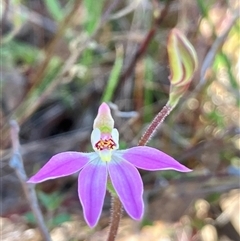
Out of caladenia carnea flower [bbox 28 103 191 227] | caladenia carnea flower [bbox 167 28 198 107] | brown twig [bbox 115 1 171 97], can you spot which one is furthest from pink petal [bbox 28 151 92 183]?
brown twig [bbox 115 1 171 97]

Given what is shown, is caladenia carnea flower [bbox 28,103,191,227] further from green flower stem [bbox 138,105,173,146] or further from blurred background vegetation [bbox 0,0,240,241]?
blurred background vegetation [bbox 0,0,240,241]

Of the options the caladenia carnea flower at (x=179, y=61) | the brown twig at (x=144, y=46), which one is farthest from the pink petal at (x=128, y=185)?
the brown twig at (x=144, y=46)

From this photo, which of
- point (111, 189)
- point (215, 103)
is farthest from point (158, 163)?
point (215, 103)

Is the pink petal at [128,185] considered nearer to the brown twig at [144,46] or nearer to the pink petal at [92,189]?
the pink petal at [92,189]

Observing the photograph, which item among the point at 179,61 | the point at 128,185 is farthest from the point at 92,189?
the point at 179,61

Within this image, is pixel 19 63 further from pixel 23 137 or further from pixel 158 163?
pixel 158 163

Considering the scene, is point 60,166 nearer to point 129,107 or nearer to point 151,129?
point 151,129
